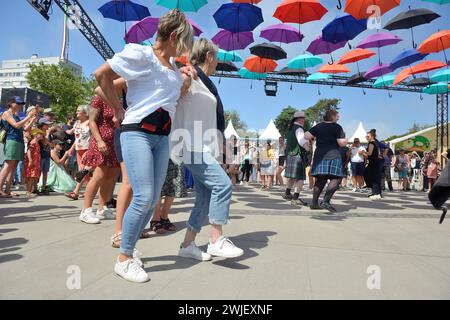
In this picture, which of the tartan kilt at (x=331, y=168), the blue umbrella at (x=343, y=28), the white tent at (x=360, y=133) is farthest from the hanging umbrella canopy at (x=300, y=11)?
the white tent at (x=360, y=133)

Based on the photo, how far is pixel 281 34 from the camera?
35.4 feet

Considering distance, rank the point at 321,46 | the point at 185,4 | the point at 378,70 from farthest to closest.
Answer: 1. the point at 378,70
2. the point at 321,46
3. the point at 185,4

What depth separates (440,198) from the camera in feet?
6.73

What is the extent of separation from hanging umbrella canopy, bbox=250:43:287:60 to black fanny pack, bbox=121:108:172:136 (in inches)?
370

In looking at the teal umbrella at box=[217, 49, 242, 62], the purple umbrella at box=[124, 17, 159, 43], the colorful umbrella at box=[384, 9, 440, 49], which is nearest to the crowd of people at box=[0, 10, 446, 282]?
the purple umbrella at box=[124, 17, 159, 43]

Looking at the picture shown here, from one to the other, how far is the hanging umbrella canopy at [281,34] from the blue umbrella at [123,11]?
3.93 m

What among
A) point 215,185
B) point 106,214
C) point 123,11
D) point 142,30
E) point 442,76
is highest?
point 123,11

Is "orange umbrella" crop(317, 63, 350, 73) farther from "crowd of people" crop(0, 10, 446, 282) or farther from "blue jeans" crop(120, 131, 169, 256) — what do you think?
"blue jeans" crop(120, 131, 169, 256)

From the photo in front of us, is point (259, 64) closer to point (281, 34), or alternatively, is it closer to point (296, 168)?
point (281, 34)

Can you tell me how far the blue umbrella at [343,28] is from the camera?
Answer: 9.16 m

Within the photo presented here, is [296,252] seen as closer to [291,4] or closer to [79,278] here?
[79,278]

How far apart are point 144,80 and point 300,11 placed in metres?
7.97

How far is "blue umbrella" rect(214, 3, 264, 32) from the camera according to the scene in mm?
8781

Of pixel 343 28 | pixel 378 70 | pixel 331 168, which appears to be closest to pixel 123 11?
pixel 343 28
